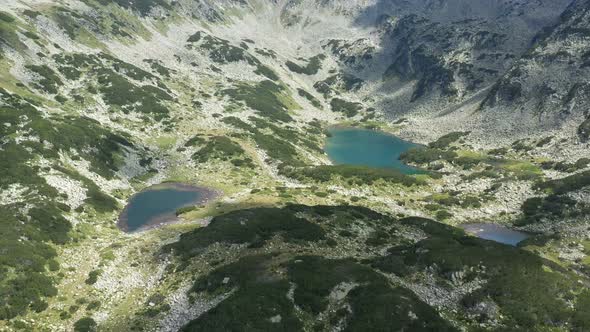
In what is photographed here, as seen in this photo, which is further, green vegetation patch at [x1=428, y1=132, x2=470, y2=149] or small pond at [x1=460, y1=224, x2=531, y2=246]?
green vegetation patch at [x1=428, y1=132, x2=470, y2=149]

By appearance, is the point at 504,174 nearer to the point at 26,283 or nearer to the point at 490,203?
the point at 490,203

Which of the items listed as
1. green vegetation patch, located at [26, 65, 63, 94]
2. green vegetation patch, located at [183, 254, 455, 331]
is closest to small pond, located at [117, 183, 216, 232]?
green vegetation patch, located at [183, 254, 455, 331]

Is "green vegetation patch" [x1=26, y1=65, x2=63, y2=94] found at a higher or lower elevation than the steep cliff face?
lower

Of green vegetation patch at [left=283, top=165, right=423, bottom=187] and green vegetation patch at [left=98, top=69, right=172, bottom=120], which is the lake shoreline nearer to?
green vegetation patch at [left=283, top=165, right=423, bottom=187]

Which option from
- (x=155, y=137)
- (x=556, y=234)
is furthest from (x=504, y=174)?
(x=155, y=137)

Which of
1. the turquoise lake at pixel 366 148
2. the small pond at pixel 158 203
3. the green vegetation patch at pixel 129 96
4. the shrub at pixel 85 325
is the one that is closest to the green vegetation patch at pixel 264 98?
Result: the turquoise lake at pixel 366 148
